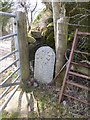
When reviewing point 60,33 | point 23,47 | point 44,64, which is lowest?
point 44,64

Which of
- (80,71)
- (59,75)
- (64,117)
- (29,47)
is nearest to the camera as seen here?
(64,117)

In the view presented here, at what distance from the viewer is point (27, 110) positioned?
276 cm

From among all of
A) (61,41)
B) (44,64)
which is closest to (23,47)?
(44,64)

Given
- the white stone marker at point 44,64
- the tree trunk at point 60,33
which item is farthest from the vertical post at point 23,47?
the tree trunk at point 60,33

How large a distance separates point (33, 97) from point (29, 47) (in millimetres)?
962

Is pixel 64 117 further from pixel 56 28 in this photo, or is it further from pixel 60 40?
pixel 56 28

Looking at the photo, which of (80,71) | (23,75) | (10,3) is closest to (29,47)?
(23,75)

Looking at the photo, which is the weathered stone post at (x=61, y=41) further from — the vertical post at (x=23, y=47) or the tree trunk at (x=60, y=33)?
the vertical post at (x=23, y=47)

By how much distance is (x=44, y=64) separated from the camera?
3312mm

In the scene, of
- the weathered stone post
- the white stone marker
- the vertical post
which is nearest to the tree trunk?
the weathered stone post

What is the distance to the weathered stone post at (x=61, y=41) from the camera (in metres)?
2.98

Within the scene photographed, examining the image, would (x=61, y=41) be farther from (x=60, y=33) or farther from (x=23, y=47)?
(x=23, y=47)

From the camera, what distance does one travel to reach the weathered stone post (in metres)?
2.98

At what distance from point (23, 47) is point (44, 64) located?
439mm
